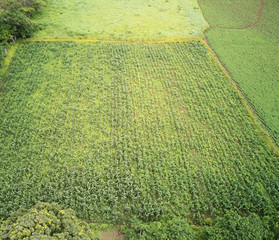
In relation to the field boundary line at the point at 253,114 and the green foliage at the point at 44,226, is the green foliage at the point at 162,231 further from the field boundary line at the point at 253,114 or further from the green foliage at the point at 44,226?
the field boundary line at the point at 253,114

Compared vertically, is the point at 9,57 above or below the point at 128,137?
above

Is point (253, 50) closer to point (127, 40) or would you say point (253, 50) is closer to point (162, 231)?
point (127, 40)

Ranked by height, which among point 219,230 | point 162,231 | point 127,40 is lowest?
point 162,231

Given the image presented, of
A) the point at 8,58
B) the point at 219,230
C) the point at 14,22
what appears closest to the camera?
the point at 219,230

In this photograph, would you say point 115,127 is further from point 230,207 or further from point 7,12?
point 7,12

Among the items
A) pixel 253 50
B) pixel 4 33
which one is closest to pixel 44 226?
pixel 4 33

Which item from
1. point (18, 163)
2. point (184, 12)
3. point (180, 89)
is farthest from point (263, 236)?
point (184, 12)
